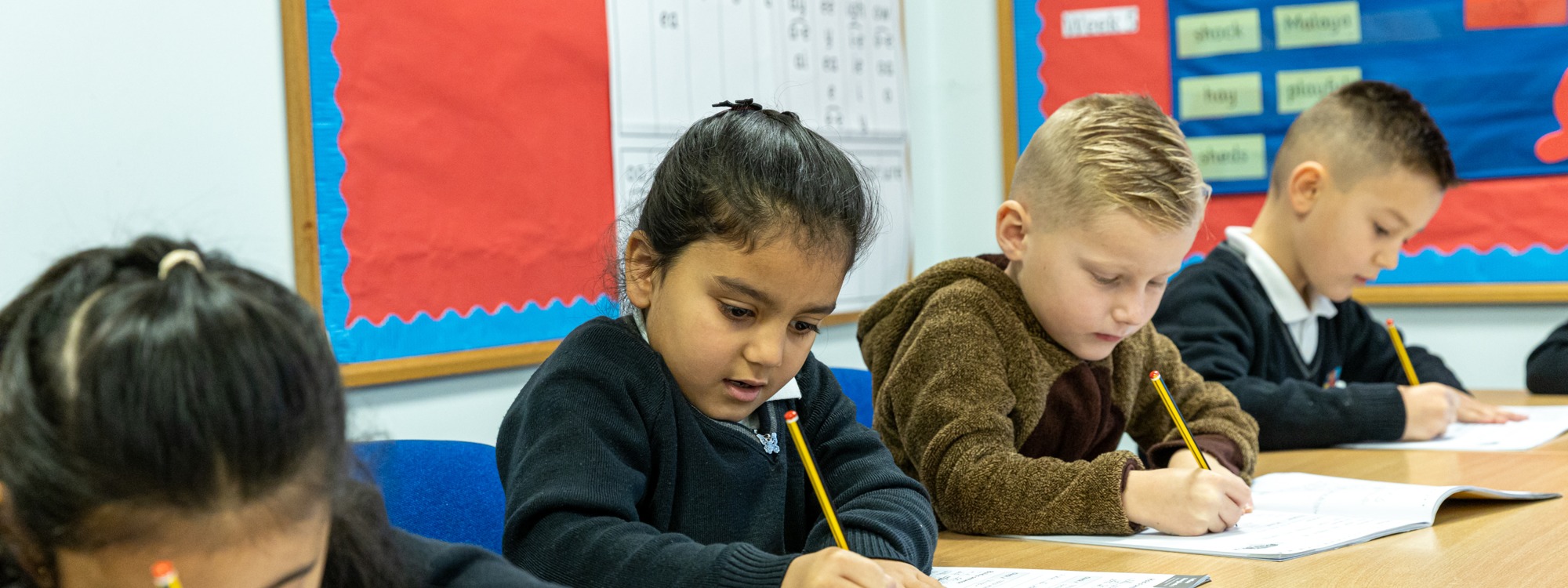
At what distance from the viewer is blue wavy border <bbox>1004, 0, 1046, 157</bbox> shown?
2926 millimetres

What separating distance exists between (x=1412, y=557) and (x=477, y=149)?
4.36 feet

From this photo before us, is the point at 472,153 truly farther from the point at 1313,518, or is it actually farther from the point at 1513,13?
the point at 1513,13

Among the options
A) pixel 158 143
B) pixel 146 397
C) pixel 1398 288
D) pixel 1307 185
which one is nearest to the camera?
pixel 146 397

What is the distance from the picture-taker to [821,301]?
1.04 metres

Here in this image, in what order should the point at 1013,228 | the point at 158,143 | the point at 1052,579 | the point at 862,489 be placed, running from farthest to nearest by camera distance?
the point at 158,143 < the point at 1013,228 < the point at 862,489 < the point at 1052,579

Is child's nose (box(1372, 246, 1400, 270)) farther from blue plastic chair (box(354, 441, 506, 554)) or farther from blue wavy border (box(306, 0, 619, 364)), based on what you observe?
blue plastic chair (box(354, 441, 506, 554))

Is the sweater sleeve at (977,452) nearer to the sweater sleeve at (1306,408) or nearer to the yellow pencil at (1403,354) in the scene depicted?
the sweater sleeve at (1306,408)

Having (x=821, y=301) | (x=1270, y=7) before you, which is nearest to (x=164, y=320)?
(x=821, y=301)

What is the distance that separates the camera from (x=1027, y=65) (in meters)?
2.94

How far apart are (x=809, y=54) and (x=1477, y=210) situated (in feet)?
4.26

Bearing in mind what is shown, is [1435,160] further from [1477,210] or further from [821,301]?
[821,301]

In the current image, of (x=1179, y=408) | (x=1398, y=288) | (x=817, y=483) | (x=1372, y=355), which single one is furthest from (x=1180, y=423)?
(x=1398, y=288)

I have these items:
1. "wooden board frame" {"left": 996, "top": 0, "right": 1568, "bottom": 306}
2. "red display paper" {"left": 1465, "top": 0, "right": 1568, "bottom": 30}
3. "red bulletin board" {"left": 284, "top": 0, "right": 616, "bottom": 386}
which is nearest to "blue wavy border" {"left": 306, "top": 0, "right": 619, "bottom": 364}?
"red bulletin board" {"left": 284, "top": 0, "right": 616, "bottom": 386}

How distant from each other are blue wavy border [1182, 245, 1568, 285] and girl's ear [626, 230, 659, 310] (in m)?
1.64
